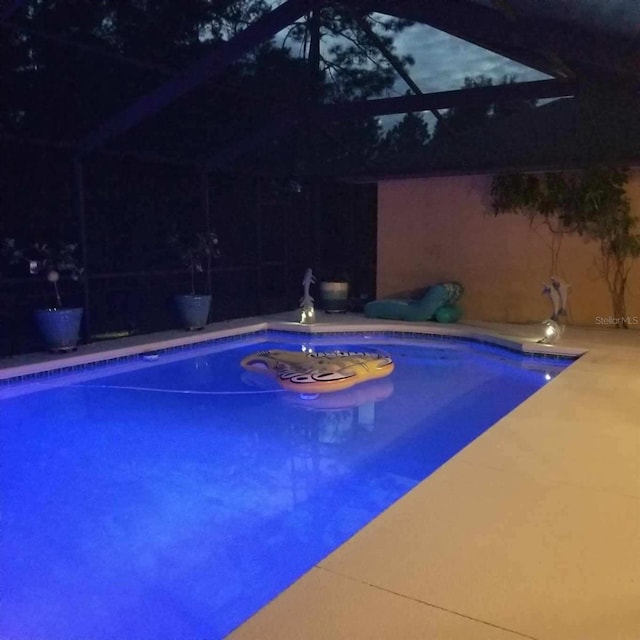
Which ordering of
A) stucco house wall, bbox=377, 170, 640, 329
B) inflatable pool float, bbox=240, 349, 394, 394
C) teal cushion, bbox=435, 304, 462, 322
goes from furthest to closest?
teal cushion, bbox=435, 304, 462, 322 < stucco house wall, bbox=377, 170, 640, 329 < inflatable pool float, bbox=240, 349, 394, 394

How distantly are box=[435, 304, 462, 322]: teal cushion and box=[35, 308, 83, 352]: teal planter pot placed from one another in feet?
16.7

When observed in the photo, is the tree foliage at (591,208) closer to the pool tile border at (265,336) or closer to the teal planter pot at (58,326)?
the pool tile border at (265,336)

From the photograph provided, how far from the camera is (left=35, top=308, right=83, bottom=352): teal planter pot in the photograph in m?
7.00

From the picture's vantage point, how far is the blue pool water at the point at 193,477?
9.43 feet

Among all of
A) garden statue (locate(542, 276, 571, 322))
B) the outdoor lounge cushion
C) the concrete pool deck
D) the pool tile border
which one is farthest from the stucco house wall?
the concrete pool deck

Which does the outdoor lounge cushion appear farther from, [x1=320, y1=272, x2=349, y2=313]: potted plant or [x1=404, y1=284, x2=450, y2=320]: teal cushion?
[x1=320, y1=272, x2=349, y2=313]: potted plant

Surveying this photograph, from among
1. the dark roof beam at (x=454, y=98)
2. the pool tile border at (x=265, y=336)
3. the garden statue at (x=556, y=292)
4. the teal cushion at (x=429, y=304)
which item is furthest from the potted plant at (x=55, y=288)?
the garden statue at (x=556, y=292)

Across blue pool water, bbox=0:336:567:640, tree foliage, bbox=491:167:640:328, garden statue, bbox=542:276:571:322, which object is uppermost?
tree foliage, bbox=491:167:640:328

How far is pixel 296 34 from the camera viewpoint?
7.98 metres

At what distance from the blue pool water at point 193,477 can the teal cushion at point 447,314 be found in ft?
5.88

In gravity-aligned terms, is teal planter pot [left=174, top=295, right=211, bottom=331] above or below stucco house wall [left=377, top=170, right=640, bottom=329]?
below

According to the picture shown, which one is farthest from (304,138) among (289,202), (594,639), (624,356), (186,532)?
(594,639)

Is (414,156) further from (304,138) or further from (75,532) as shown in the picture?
A: (75,532)

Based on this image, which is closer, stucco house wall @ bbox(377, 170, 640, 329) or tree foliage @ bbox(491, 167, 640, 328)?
tree foliage @ bbox(491, 167, 640, 328)
